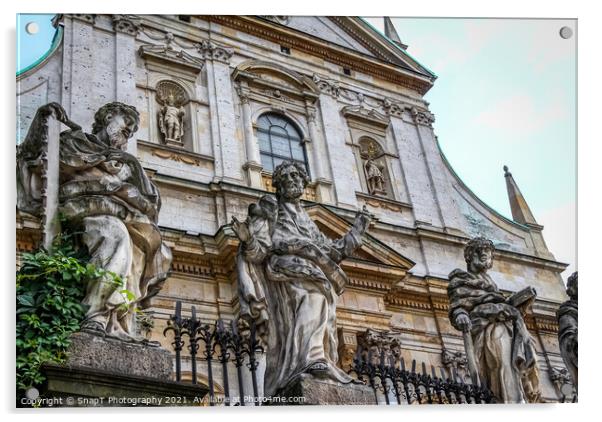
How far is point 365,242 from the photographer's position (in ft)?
32.8

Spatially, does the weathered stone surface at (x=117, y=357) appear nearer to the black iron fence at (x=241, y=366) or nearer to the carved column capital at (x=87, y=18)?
the black iron fence at (x=241, y=366)

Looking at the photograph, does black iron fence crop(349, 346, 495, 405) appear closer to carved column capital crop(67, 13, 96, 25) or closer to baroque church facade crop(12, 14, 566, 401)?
baroque church facade crop(12, 14, 566, 401)

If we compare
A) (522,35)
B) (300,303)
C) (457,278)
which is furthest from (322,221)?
(300,303)

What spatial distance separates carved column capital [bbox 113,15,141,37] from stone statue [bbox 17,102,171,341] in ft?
18.8

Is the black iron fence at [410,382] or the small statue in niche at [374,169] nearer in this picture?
the black iron fence at [410,382]

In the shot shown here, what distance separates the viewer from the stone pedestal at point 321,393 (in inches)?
191

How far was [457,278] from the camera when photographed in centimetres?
730

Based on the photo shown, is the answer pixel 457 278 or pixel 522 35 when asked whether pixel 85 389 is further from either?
pixel 522 35

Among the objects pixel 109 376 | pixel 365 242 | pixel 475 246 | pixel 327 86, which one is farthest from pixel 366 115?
pixel 109 376

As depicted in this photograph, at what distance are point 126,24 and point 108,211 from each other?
644 centimetres

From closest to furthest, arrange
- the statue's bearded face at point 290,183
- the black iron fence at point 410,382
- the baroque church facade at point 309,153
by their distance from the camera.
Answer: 1. the black iron fence at point 410,382
2. the statue's bearded face at point 290,183
3. the baroque church facade at point 309,153

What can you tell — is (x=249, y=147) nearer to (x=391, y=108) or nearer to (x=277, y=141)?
(x=277, y=141)

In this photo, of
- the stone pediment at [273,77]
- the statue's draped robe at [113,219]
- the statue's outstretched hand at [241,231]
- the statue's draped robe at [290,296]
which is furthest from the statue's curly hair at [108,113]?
the stone pediment at [273,77]

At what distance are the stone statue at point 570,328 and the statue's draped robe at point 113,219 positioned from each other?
3298 millimetres
